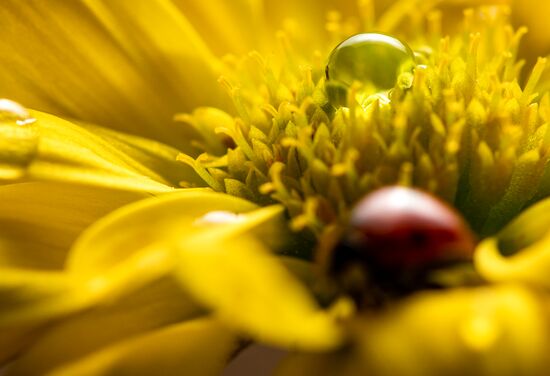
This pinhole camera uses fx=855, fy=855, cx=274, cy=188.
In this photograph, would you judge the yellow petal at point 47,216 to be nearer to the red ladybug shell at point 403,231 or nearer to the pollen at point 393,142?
the pollen at point 393,142

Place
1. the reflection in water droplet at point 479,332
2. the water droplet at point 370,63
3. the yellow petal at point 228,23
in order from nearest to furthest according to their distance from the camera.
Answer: the reflection in water droplet at point 479,332, the water droplet at point 370,63, the yellow petal at point 228,23

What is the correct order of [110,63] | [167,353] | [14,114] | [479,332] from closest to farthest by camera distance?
[479,332] → [167,353] → [14,114] → [110,63]

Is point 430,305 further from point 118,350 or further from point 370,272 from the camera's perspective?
point 118,350

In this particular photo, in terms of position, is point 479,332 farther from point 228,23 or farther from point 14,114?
point 228,23

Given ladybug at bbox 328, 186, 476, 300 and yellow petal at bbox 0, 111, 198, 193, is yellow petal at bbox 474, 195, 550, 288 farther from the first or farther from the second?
yellow petal at bbox 0, 111, 198, 193

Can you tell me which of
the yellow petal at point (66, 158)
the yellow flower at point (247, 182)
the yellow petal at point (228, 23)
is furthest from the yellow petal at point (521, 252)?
the yellow petal at point (228, 23)

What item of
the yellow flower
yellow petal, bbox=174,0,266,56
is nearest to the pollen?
the yellow flower

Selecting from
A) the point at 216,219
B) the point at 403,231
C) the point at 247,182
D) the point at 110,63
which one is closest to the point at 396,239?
the point at 403,231
